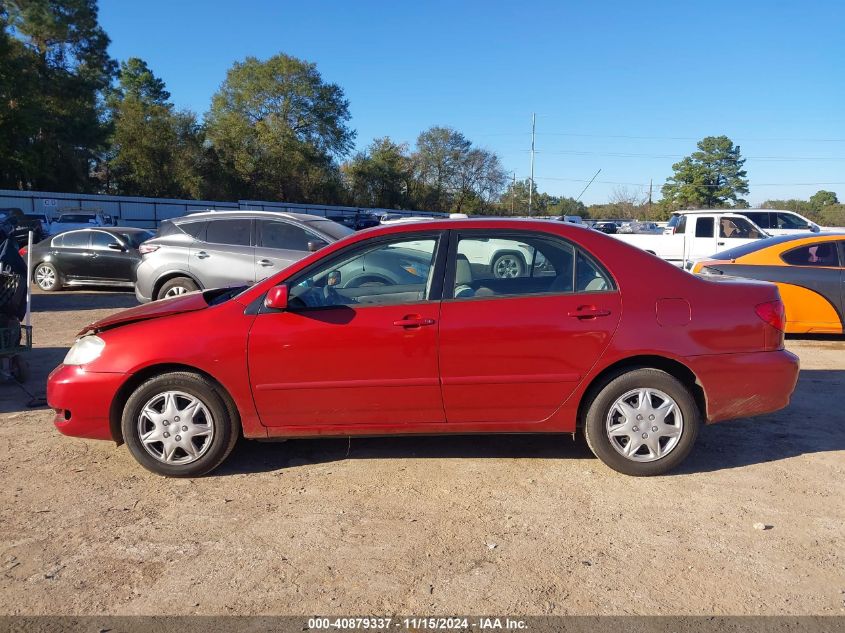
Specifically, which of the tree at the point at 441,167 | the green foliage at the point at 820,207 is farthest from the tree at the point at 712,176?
the tree at the point at 441,167

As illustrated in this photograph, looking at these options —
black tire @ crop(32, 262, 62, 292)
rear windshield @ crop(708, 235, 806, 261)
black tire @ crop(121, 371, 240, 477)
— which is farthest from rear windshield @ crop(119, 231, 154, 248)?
rear windshield @ crop(708, 235, 806, 261)

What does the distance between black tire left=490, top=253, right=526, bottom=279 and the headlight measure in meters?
2.61

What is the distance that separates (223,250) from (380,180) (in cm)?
5960

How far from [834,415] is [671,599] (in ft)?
11.5

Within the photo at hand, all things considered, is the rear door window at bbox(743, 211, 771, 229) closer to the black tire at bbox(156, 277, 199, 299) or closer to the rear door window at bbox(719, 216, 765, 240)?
the rear door window at bbox(719, 216, 765, 240)

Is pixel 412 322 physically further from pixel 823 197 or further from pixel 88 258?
pixel 823 197

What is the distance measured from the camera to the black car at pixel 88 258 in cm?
1331

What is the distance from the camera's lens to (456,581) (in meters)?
3.18

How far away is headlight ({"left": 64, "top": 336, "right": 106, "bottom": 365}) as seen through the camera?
4.33m

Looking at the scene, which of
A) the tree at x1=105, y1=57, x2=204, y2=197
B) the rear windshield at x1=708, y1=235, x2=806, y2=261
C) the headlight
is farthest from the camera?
the tree at x1=105, y1=57, x2=204, y2=197

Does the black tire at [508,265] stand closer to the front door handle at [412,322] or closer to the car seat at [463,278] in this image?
the car seat at [463,278]

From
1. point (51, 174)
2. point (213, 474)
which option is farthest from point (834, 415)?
point (51, 174)

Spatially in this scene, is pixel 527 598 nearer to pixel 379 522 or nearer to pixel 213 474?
pixel 379 522

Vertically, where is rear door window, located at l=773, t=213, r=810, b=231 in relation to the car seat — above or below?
above
